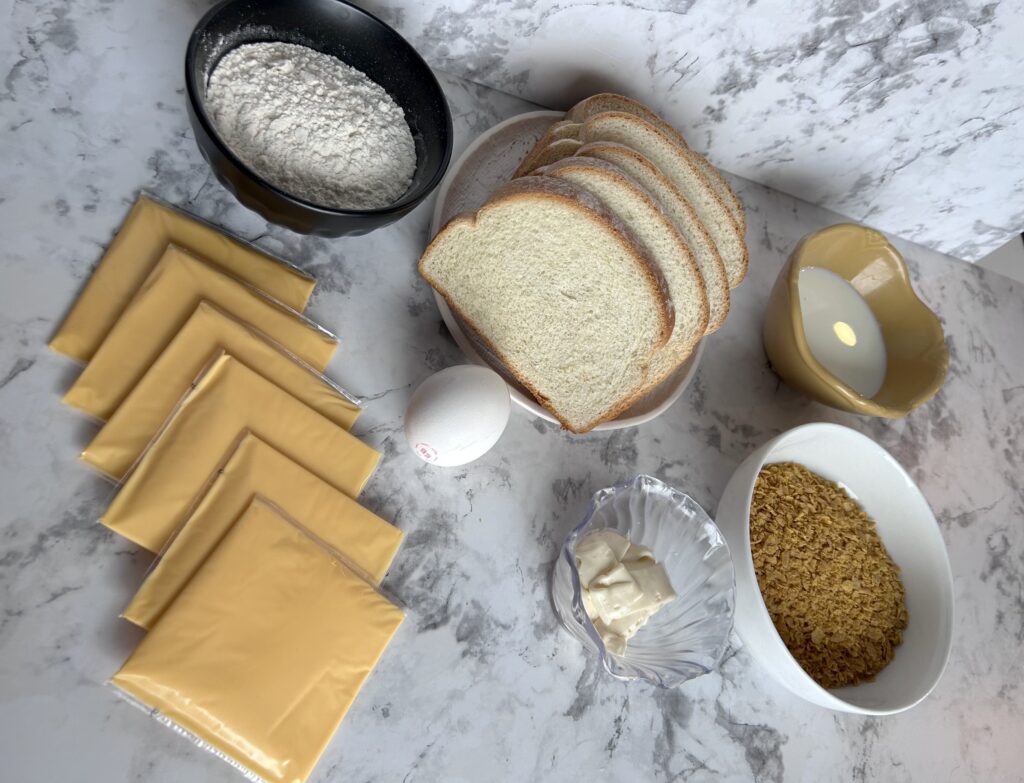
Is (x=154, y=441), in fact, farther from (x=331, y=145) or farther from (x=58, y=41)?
(x=58, y=41)

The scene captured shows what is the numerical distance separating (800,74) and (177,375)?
0.89 m

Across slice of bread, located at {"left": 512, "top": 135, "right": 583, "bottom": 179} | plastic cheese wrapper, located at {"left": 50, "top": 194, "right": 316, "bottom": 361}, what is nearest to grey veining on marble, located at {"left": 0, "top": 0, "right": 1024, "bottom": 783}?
plastic cheese wrapper, located at {"left": 50, "top": 194, "right": 316, "bottom": 361}

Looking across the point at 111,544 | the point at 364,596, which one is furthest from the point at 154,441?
the point at 364,596

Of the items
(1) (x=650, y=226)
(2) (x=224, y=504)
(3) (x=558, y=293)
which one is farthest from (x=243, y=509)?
(1) (x=650, y=226)

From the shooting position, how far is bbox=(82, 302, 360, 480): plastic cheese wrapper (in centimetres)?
73

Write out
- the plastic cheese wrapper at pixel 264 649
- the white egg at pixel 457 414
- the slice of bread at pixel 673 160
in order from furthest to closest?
the slice of bread at pixel 673 160 → the white egg at pixel 457 414 → the plastic cheese wrapper at pixel 264 649

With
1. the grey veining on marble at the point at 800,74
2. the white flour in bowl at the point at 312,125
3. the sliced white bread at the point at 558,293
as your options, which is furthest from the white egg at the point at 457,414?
the grey veining on marble at the point at 800,74

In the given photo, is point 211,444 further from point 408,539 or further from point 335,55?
point 335,55

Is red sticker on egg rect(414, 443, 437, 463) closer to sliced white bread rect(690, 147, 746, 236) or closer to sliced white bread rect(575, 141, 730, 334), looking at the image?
sliced white bread rect(575, 141, 730, 334)

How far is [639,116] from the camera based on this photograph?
979 mm

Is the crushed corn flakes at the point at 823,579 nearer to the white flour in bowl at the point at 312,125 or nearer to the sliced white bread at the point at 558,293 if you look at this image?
the sliced white bread at the point at 558,293

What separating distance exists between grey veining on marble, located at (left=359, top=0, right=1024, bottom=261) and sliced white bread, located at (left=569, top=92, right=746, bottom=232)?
0.07 meters

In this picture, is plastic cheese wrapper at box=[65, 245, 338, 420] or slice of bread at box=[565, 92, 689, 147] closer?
plastic cheese wrapper at box=[65, 245, 338, 420]

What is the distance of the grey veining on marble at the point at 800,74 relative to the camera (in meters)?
0.96
